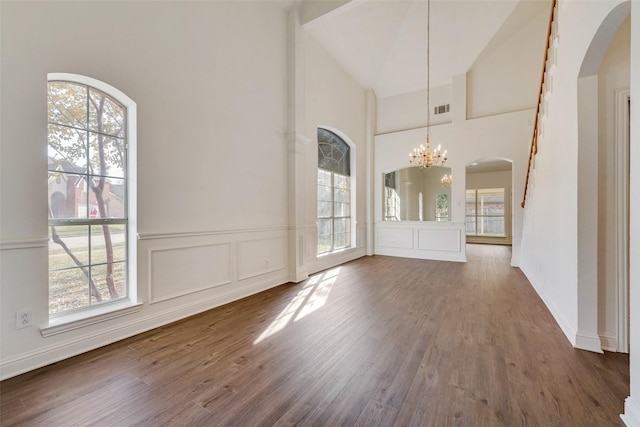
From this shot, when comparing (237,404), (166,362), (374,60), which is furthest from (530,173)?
(166,362)

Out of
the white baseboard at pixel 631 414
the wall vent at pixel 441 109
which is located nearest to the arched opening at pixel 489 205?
the wall vent at pixel 441 109

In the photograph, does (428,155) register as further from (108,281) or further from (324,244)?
(108,281)

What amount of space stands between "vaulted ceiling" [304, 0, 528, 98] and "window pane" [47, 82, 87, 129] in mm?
3433

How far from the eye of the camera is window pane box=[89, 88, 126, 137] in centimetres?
230

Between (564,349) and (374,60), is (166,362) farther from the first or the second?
(374,60)

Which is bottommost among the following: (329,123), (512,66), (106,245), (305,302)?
(305,302)

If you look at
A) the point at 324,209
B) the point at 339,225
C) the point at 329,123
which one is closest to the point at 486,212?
the point at 339,225

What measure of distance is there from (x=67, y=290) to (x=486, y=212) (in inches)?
471

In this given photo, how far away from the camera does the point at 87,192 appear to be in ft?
7.44

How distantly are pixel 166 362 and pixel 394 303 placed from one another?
8.13ft

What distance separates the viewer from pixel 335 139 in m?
5.99

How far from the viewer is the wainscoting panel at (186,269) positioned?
2.64 meters

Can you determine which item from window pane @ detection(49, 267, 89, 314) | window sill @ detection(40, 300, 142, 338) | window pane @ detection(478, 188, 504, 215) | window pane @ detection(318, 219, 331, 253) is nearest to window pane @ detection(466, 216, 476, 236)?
window pane @ detection(478, 188, 504, 215)

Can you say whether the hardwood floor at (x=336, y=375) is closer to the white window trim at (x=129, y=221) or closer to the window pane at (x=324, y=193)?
the white window trim at (x=129, y=221)
